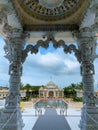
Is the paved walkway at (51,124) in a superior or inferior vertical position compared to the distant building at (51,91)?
inferior

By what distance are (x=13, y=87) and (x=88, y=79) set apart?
1.58 meters

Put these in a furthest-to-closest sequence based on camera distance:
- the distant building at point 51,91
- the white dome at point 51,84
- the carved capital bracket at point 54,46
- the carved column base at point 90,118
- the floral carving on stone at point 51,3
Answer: the white dome at point 51,84
the distant building at point 51,91
the carved capital bracket at point 54,46
the carved column base at point 90,118
the floral carving on stone at point 51,3

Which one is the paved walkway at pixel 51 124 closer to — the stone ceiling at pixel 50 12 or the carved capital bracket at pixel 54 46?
the carved capital bracket at pixel 54 46

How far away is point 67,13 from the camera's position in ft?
12.9

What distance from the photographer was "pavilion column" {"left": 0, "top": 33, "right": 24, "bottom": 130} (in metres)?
3.72

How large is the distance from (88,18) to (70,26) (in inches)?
25.2

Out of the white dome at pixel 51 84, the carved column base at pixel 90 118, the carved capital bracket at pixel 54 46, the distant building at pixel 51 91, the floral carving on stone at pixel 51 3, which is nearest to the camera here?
the floral carving on stone at pixel 51 3

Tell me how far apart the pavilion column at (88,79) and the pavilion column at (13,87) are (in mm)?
1338

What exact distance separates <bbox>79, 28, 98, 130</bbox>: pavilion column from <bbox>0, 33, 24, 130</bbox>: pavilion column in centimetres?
134

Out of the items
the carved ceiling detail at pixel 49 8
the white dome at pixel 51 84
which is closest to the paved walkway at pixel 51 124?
the carved ceiling detail at pixel 49 8

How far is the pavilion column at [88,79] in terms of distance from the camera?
376 centimetres

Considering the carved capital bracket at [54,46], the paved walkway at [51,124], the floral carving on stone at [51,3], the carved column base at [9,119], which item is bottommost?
the paved walkway at [51,124]

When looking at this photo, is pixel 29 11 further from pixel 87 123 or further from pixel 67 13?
pixel 87 123

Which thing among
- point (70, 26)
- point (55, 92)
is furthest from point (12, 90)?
point (55, 92)
